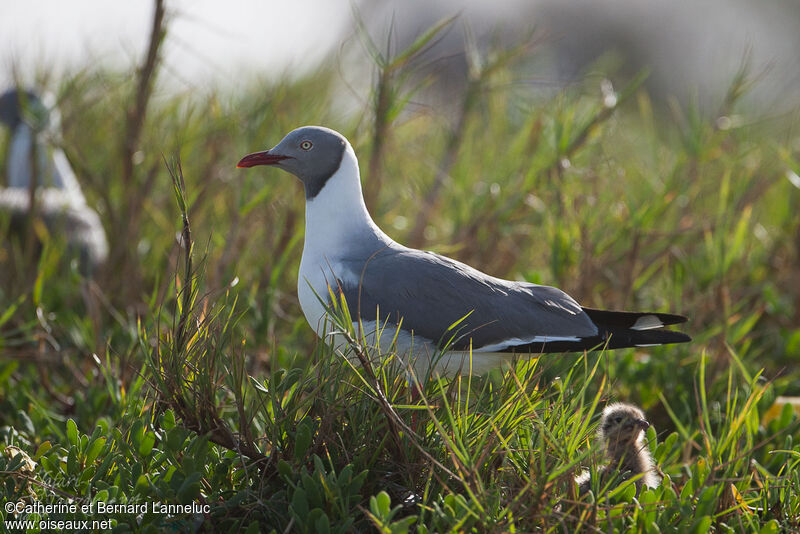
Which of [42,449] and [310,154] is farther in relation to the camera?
[310,154]

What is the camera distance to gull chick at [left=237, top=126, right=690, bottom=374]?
2.93 metres

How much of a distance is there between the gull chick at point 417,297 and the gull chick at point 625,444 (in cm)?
25

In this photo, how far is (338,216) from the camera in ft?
10.4

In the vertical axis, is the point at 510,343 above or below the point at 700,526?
above

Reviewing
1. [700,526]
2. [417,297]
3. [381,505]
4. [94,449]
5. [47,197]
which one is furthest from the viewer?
[47,197]

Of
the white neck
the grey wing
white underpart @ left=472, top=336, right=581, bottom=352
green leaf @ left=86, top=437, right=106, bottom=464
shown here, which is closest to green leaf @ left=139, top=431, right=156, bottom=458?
green leaf @ left=86, top=437, right=106, bottom=464

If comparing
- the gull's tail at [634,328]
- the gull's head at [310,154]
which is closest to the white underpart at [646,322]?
the gull's tail at [634,328]

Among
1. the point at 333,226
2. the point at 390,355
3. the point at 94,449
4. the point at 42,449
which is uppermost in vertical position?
the point at 333,226

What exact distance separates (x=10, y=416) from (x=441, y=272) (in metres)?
1.88

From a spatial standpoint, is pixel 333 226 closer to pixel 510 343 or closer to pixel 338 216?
pixel 338 216

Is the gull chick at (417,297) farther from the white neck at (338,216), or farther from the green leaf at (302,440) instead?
the green leaf at (302,440)

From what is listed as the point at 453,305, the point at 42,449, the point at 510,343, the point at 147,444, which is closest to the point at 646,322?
the point at 510,343

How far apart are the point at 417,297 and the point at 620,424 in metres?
0.80

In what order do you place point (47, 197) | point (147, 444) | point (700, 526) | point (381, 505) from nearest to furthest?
point (381, 505), point (700, 526), point (147, 444), point (47, 197)
